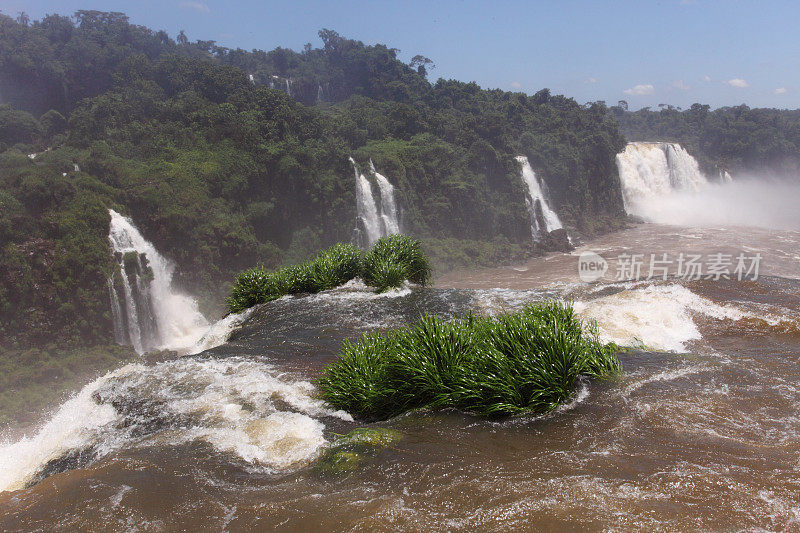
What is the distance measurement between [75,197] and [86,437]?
16.5 meters

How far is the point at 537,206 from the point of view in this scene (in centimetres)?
3816

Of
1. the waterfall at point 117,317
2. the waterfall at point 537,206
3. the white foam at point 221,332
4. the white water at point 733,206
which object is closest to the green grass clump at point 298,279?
the white foam at point 221,332

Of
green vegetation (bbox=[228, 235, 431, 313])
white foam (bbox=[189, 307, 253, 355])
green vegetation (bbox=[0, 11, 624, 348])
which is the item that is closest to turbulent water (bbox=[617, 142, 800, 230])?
green vegetation (bbox=[0, 11, 624, 348])

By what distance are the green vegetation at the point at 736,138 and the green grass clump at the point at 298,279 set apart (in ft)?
167

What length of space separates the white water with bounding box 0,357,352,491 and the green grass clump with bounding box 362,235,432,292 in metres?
5.47

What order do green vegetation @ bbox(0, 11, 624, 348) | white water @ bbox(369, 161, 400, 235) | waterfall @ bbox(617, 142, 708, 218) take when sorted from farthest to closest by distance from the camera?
waterfall @ bbox(617, 142, 708, 218), white water @ bbox(369, 161, 400, 235), green vegetation @ bbox(0, 11, 624, 348)

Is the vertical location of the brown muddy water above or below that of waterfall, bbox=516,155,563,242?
below

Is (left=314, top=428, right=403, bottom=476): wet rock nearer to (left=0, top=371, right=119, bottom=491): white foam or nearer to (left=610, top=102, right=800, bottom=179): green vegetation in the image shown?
(left=0, top=371, right=119, bottom=491): white foam

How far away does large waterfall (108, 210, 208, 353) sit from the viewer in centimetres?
1852

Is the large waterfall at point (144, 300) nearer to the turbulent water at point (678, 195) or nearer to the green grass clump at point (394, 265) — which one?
the green grass clump at point (394, 265)

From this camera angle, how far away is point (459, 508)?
3.73 meters

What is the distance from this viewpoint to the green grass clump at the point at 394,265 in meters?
12.6

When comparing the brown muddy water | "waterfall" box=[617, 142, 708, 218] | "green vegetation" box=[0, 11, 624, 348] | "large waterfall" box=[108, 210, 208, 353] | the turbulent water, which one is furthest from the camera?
"waterfall" box=[617, 142, 708, 218]

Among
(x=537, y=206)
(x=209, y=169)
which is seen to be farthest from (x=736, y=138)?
(x=209, y=169)
